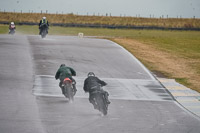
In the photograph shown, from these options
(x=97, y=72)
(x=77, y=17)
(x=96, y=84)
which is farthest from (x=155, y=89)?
(x=77, y=17)

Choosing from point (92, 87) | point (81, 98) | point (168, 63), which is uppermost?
point (92, 87)

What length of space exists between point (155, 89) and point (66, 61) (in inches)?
315

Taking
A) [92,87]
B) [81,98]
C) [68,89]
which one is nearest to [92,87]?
[92,87]

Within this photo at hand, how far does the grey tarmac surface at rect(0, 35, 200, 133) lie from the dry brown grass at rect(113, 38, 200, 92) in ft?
4.40

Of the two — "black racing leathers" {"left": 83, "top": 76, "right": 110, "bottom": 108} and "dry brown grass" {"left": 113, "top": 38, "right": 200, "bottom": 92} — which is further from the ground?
"black racing leathers" {"left": 83, "top": 76, "right": 110, "bottom": 108}

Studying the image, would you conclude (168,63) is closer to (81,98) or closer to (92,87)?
(81,98)

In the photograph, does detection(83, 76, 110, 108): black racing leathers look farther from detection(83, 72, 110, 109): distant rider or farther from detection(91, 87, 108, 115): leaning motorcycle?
detection(91, 87, 108, 115): leaning motorcycle

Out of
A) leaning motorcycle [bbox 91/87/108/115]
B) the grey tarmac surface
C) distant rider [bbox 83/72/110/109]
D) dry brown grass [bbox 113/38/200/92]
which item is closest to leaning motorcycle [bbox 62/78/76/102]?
the grey tarmac surface

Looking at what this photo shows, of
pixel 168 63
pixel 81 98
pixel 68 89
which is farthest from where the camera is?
pixel 168 63

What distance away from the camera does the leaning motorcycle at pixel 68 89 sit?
18.1m

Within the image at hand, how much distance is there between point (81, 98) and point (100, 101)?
123 inches

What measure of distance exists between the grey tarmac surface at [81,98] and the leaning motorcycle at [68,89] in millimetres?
241

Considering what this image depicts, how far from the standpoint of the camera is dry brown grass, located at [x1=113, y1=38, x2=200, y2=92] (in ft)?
91.9

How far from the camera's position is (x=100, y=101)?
54.4ft
